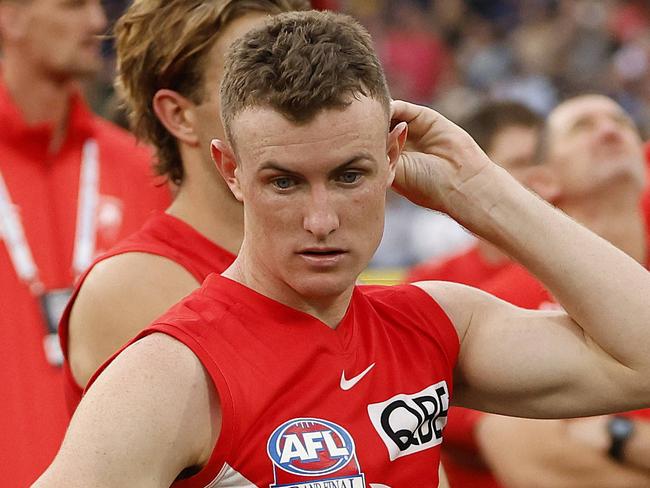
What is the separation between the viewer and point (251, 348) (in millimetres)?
2307

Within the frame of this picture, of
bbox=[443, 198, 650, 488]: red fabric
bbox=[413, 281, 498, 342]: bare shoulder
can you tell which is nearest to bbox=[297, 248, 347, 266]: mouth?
bbox=[413, 281, 498, 342]: bare shoulder

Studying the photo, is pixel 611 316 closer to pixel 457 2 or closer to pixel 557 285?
pixel 557 285

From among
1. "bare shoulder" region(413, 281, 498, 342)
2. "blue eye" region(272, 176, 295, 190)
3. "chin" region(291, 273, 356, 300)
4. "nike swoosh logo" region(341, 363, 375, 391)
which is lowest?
"nike swoosh logo" region(341, 363, 375, 391)

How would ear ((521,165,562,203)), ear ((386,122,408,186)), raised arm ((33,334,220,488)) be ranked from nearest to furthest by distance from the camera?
1. raised arm ((33,334,220,488))
2. ear ((386,122,408,186))
3. ear ((521,165,562,203))

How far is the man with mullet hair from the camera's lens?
2.89 meters

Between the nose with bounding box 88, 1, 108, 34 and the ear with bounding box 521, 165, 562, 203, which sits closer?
the nose with bounding box 88, 1, 108, 34

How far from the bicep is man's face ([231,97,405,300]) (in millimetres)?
419

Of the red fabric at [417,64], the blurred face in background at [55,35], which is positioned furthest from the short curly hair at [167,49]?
the red fabric at [417,64]

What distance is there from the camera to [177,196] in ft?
10.3

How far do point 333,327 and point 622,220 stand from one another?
2889 mm

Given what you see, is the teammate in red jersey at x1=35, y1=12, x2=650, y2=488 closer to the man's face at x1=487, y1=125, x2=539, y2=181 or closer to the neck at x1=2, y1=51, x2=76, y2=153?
the neck at x1=2, y1=51, x2=76, y2=153

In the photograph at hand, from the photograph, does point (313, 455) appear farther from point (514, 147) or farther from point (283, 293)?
point (514, 147)

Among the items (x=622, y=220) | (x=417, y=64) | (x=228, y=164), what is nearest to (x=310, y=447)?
(x=228, y=164)

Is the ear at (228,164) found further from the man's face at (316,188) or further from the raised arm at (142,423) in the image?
the raised arm at (142,423)
